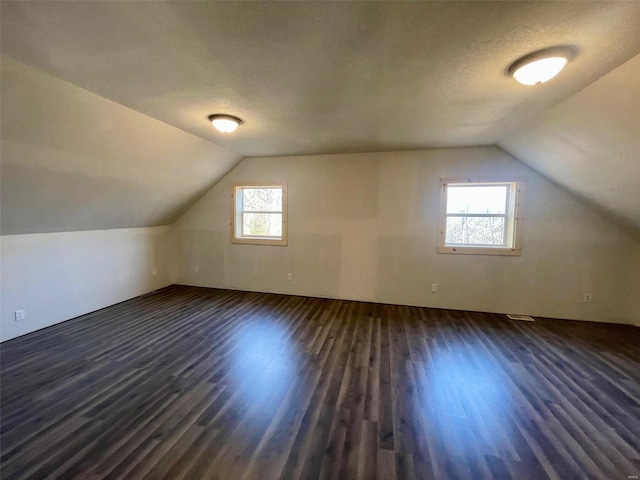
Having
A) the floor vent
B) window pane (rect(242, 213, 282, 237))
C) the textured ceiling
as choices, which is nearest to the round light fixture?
the textured ceiling

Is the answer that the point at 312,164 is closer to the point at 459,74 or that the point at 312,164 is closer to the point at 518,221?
the point at 459,74

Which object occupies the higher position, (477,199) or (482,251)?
(477,199)

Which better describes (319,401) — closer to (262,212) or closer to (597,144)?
(597,144)

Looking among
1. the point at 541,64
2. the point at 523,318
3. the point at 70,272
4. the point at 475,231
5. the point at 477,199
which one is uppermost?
the point at 541,64

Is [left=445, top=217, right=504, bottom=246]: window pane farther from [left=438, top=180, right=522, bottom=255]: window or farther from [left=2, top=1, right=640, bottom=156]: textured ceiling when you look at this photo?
[left=2, top=1, right=640, bottom=156]: textured ceiling

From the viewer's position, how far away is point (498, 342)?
126 inches

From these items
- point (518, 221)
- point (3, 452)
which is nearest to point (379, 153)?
point (518, 221)

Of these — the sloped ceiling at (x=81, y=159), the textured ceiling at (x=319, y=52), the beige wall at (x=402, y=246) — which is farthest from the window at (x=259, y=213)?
the textured ceiling at (x=319, y=52)

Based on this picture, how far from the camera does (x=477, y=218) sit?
14.0ft

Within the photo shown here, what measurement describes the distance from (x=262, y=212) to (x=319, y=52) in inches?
145

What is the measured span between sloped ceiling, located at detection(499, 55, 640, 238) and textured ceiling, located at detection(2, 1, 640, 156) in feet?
0.57

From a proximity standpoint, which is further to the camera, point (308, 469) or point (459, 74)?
point (459, 74)

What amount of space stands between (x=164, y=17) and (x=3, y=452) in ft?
9.02

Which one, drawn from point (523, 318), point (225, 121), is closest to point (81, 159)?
point (225, 121)
